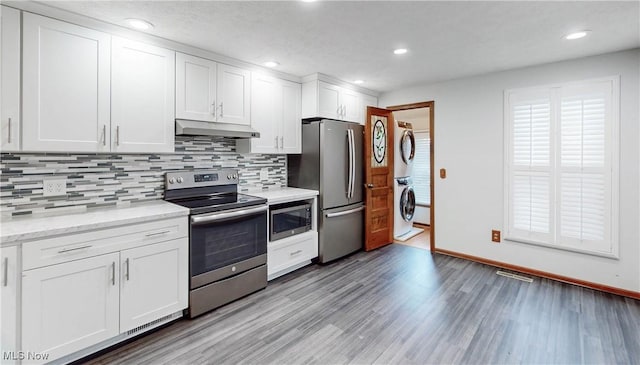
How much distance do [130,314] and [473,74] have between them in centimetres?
425

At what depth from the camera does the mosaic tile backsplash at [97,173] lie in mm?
2072

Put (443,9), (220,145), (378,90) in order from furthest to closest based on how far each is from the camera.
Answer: (378,90) < (220,145) < (443,9)

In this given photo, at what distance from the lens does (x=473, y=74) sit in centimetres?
367

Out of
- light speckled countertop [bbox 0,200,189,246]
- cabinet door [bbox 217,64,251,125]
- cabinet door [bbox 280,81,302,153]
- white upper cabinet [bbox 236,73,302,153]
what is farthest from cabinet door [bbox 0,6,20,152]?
cabinet door [bbox 280,81,302,153]

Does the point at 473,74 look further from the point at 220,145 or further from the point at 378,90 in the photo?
the point at 220,145

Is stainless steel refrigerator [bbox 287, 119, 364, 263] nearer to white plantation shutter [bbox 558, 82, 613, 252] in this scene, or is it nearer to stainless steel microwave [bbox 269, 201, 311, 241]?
stainless steel microwave [bbox 269, 201, 311, 241]

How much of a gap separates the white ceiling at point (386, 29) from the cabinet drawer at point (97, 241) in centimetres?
151

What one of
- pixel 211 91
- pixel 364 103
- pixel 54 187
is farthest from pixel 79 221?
pixel 364 103

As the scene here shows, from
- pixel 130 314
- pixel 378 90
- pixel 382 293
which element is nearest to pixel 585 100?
pixel 378 90

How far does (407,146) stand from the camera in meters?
5.00

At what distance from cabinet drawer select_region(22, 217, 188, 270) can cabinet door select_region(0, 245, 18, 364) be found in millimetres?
51

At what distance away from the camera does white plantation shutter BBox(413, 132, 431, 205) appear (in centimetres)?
589

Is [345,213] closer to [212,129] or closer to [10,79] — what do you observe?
[212,129]

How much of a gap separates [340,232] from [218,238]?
5.59 feet
